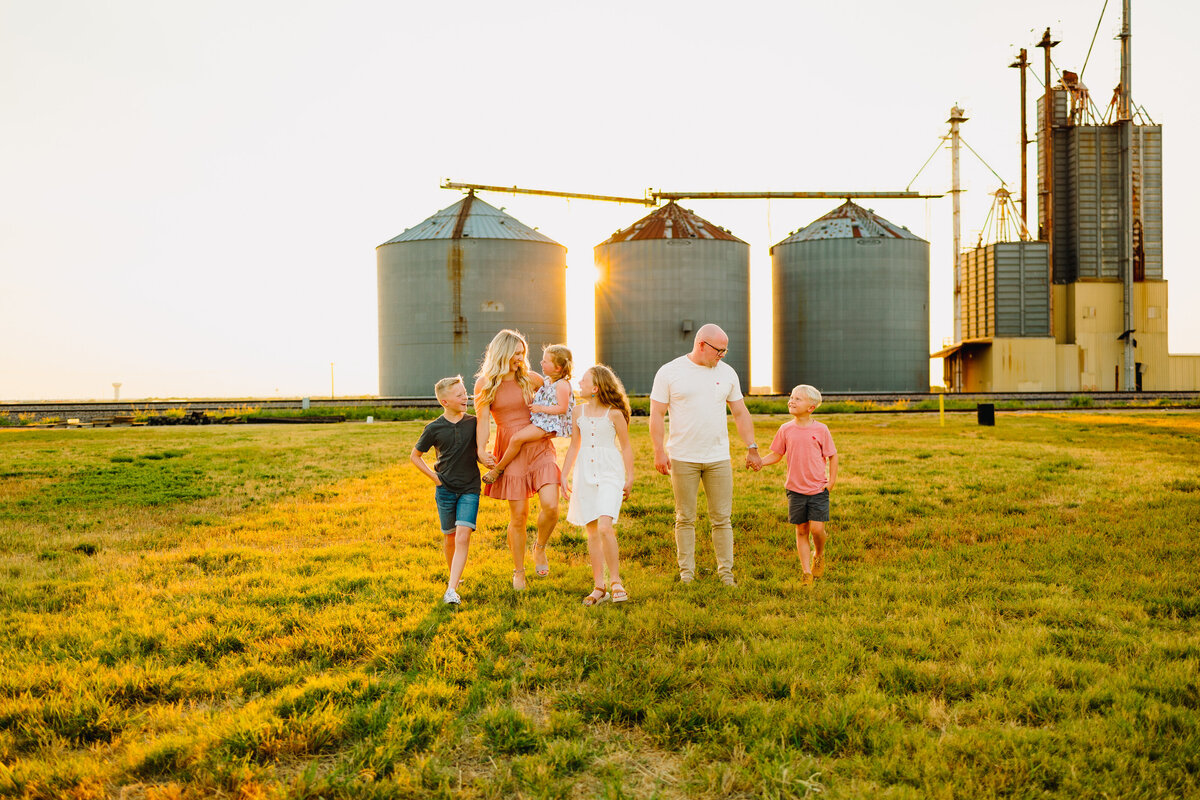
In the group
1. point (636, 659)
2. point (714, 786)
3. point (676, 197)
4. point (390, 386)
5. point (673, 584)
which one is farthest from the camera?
point (676, 197)

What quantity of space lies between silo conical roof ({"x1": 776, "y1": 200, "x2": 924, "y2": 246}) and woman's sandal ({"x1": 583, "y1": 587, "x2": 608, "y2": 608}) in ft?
138

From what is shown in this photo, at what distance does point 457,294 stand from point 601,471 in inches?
1395

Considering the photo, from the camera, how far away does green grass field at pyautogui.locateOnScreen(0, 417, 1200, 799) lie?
3715 mm

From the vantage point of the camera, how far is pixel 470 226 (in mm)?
41938

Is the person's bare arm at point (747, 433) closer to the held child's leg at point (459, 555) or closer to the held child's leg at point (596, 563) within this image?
the held child's leg at point (596, 563)

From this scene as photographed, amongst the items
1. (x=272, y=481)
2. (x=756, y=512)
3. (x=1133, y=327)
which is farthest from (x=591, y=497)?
(x=1133, y=327)

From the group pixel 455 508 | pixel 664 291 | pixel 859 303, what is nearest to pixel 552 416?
pixel 455 508

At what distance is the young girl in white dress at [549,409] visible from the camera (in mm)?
6781

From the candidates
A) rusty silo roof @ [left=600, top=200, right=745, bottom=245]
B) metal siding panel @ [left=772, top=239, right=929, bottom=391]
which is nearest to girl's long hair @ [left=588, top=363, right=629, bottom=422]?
rusty silo roof @ [left=600, top=200, right=745, bottom=245]

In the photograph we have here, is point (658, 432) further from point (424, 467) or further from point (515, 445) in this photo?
point (424, 467)

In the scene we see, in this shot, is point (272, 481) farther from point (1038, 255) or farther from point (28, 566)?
point (1038, 255)

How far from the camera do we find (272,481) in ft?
45.3

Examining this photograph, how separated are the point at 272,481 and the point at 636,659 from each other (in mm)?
10400

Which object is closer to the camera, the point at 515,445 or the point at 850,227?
the point at 515,445
